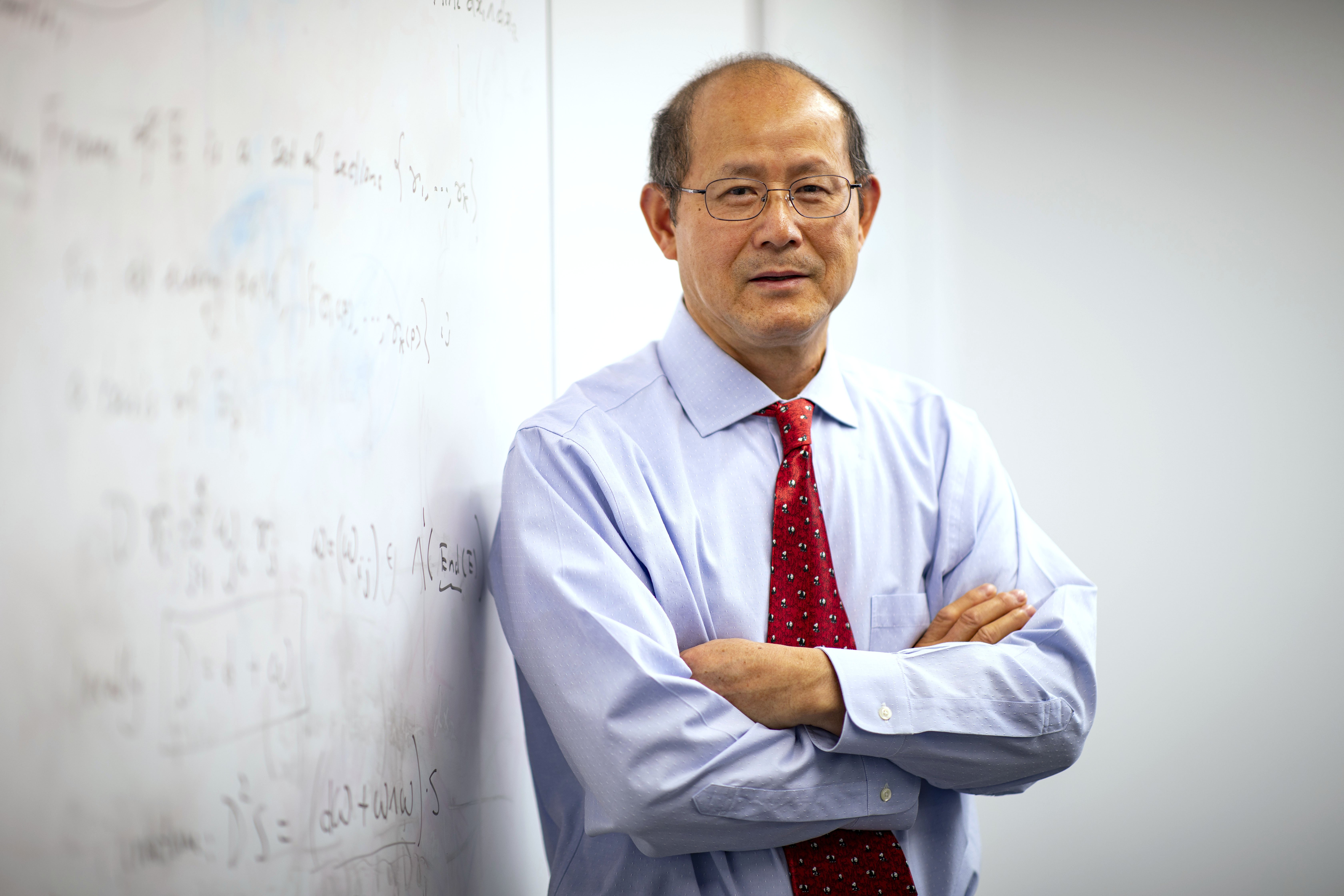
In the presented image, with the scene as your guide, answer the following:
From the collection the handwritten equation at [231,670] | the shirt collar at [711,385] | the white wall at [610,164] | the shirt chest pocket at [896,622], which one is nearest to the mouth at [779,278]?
the shirt collar at [711,385]

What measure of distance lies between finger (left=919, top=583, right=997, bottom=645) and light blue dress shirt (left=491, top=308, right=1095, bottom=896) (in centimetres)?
4

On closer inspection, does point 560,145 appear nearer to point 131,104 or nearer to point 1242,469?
point 131,104

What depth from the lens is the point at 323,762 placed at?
1035mm

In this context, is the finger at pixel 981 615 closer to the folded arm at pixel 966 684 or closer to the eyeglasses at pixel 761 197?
the folded arm at pixel 966 684

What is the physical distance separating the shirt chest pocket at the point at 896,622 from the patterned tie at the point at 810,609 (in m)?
0.05

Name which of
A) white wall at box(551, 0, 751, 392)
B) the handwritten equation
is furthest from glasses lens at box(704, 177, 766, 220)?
the handwritten equation

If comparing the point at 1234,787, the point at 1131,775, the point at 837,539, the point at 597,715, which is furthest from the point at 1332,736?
the point at 597,715

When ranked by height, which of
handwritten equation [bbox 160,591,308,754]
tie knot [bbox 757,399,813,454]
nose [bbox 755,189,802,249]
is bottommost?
handwritten equation [bbox 160,591,308,754]

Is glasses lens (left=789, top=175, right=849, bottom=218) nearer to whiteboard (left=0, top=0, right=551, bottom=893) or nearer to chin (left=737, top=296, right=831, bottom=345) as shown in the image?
chin (left=737, top=296, right=831, bottom=345)

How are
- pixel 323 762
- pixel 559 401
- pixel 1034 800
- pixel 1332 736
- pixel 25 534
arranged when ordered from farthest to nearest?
pixel 1034 800, pixel 1332 736, pixel 559 401, pixel 323 762, pixel 25 534

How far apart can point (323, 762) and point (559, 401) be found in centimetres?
59

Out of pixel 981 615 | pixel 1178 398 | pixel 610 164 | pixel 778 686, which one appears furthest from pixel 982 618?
pixel 1178 398

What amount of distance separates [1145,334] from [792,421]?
1564 mm

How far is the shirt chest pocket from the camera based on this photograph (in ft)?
4.45
